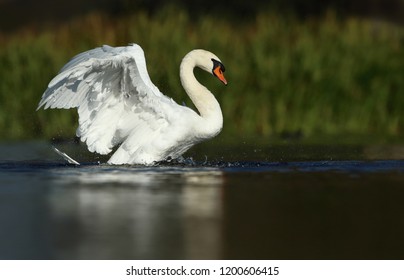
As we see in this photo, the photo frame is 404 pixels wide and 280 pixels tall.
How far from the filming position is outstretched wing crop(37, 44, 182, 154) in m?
11.9

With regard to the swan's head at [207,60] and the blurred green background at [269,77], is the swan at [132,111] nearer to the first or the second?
the swan's head at [207,60]

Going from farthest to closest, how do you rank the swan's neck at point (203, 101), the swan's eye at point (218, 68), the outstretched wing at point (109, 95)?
the swan's eye at point (218, 68) < the swan's neck at point (203, 101) < the outstretched wing at point (109, 95)

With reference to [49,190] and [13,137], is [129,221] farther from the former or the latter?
[13,137]

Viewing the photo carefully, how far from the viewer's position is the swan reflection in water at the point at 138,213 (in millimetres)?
8258

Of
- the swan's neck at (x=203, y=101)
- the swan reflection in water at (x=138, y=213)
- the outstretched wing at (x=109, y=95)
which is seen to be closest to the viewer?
the swan reflection in water at (x=138, y=213)

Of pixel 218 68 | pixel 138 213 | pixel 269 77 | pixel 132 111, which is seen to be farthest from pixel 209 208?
pixel 269 77

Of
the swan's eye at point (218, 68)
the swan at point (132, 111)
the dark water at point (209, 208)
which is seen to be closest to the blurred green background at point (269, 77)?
the dark water at point (209, 208)

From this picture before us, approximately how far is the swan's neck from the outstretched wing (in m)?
0.28

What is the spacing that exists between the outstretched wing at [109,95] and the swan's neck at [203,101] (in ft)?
0.92

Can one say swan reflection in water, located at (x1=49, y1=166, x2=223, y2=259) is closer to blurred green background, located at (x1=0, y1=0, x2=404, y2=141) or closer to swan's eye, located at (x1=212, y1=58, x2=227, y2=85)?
swan's eye, located at (x1=212, y1=58, x2=227, y2=85)

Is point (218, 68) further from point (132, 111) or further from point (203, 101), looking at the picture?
point (132, 111)

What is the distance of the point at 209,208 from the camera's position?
9.91 meters

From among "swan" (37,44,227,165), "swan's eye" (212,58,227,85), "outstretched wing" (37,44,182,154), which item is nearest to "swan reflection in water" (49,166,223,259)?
"swan" (37,44,227,165)
